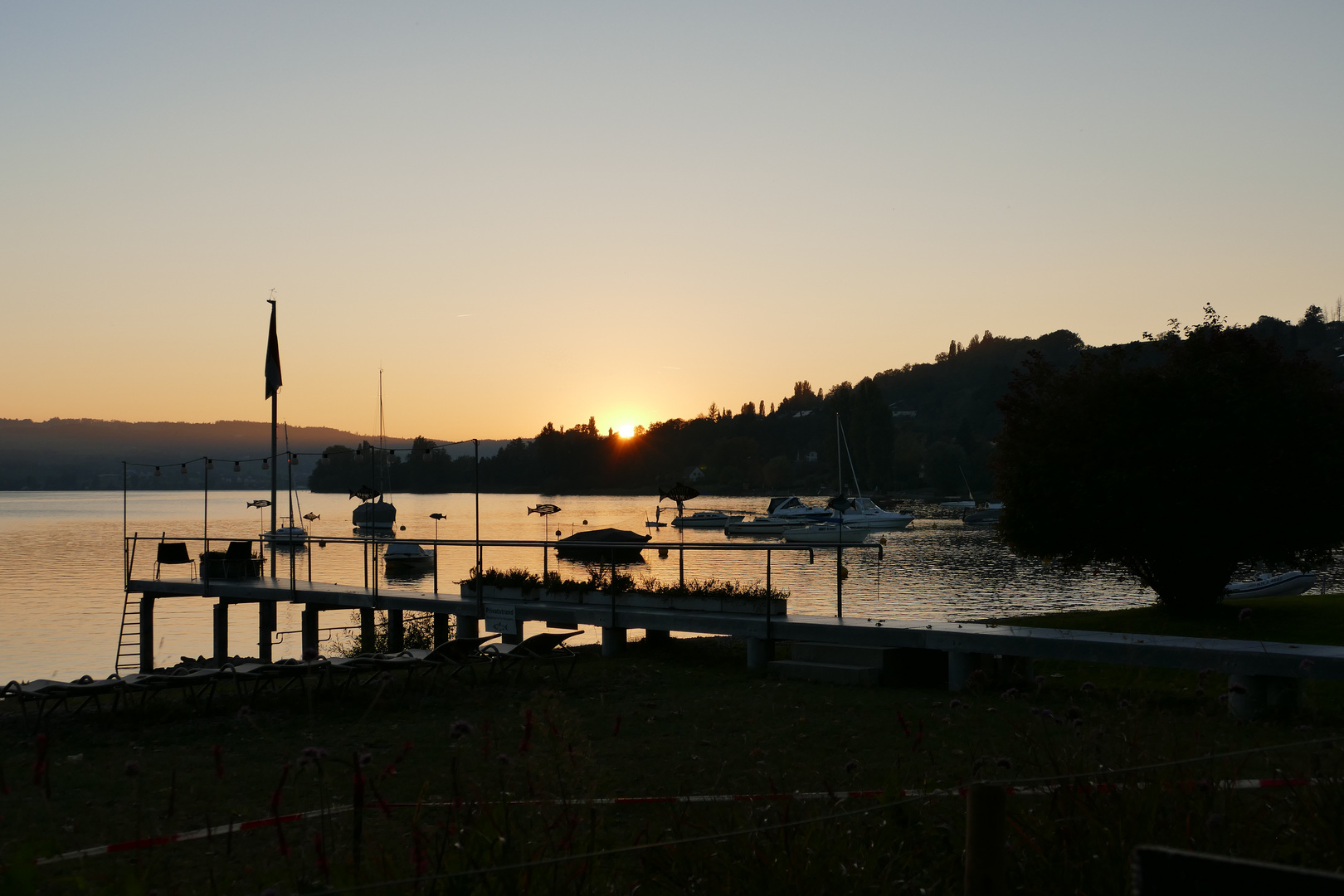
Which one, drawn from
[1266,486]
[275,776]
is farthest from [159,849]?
[1266,486]

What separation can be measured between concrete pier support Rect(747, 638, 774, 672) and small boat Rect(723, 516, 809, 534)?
73.1 m

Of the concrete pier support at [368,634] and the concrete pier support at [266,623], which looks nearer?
the concrete pier support at [368,634]

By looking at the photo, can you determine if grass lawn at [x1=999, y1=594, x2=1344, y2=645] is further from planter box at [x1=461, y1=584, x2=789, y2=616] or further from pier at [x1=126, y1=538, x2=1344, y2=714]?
planter box at [x1=461, y1=584, x2=789, y2=616]

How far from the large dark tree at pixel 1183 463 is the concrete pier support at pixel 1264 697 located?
385 inches

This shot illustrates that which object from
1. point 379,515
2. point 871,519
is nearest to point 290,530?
point 379,515

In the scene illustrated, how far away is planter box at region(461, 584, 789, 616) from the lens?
614 inches

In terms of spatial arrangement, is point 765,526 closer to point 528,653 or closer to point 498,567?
point 498,567

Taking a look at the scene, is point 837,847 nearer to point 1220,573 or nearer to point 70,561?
point 1220,573

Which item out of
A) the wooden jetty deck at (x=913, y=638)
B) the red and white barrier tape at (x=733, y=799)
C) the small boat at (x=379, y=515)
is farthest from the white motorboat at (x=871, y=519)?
the red and white barrier tape at (x=733, y=799)

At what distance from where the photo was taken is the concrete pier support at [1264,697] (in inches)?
428

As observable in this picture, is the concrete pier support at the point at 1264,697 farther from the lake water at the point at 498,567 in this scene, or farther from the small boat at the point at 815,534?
the small boat at the point at 815,534

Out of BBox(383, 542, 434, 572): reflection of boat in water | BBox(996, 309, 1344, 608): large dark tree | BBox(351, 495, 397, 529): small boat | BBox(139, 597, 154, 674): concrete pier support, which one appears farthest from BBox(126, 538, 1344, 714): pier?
BBox(351, 495, 397, 529): small boat

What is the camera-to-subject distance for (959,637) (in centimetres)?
1320

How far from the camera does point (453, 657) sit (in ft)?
45.4
